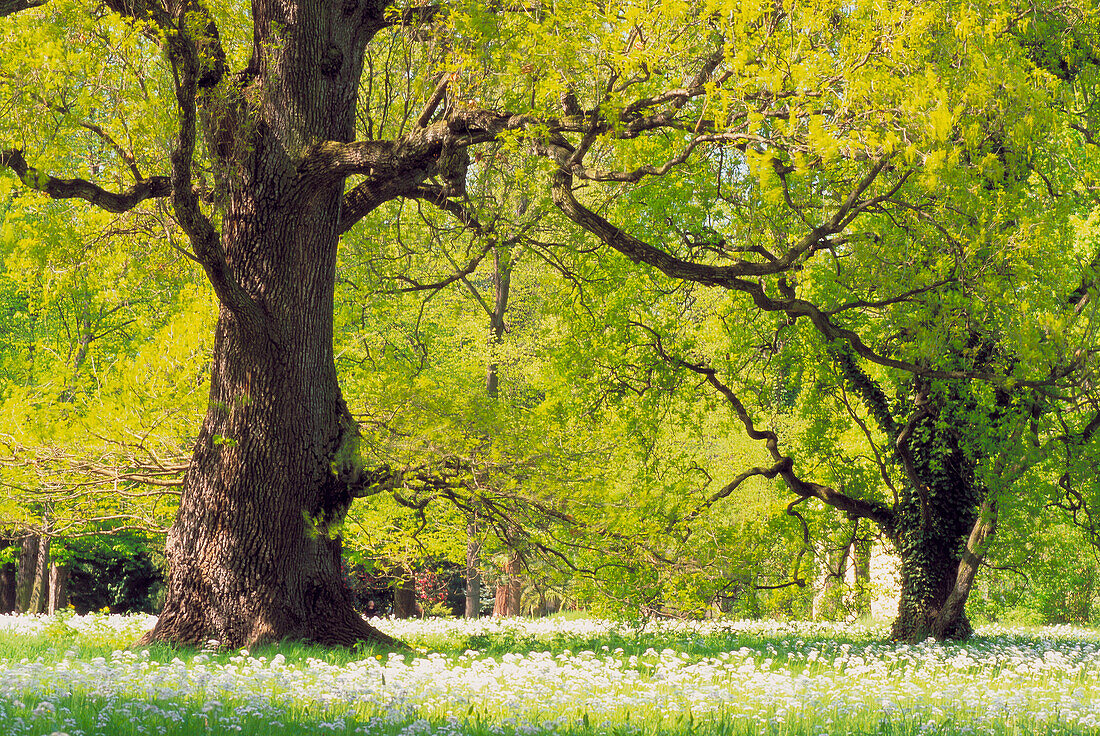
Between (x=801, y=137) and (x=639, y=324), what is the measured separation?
7407 millimetres

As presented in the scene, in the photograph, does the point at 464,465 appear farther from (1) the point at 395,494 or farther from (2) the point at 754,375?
(2) the point at 754,375

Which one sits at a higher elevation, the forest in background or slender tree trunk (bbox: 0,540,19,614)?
the forest in background

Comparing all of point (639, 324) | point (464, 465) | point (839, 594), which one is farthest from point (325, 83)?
point (839, 594)

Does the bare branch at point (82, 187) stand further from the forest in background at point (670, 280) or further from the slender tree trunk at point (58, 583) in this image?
the slender tree trunk at point (58, 583)

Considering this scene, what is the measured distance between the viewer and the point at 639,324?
51.0ft

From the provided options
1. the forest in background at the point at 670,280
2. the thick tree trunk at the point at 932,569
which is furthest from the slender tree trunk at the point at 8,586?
the thick tree trunk at the point at 932,569

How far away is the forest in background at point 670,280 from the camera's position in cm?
827

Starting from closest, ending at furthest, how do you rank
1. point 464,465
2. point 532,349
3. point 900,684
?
1. point 900,684
2. point 464,465
3. point 532,349

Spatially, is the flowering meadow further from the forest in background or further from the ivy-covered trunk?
the ivy-covered trunk

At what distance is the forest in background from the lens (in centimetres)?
827

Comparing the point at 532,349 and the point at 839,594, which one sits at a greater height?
the point at 532,349

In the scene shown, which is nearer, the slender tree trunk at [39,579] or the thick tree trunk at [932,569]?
the thick tree trunk at [932,569]

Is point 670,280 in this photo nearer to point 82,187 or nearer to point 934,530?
point 934,530

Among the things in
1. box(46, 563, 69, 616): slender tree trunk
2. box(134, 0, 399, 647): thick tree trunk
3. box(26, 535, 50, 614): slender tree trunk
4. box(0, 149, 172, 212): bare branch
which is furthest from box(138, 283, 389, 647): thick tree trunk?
box(46, 563, 69, 616): slender tree trunk
